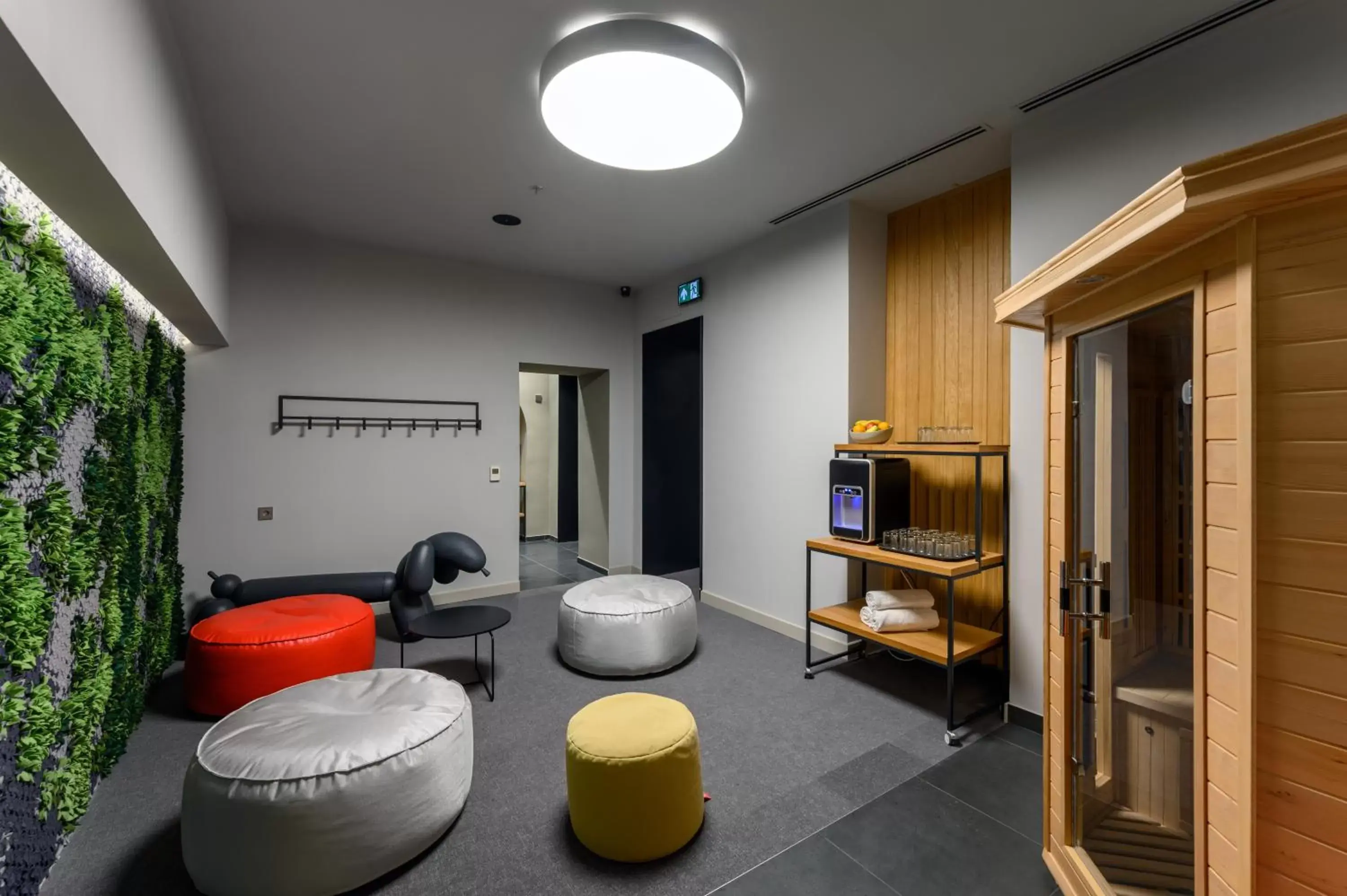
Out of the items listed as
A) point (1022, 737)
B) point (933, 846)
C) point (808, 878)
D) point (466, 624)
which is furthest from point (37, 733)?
point (1022, 737)

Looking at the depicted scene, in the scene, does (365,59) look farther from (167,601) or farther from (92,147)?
(167,601)

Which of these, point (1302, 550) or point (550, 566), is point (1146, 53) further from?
point (550, 566)

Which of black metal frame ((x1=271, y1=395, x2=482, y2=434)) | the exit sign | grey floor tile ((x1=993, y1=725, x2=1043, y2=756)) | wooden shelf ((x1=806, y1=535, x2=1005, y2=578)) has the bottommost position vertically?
grey floor tile ((x1=993, y1=725, x2=1043, y2=756))

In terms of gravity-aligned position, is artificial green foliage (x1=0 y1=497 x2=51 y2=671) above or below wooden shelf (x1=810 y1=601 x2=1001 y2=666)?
above

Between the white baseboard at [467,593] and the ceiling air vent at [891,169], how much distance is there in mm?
3707

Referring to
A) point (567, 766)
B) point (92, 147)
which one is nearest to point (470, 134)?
point (92, 147)

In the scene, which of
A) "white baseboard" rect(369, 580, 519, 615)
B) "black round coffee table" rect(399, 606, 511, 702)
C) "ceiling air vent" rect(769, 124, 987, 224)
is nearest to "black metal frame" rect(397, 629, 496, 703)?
"black round coffee table" rect(399, 606, 511, 702)

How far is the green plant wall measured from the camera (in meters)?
1.53

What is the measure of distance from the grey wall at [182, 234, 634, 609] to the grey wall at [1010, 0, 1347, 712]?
377 cm

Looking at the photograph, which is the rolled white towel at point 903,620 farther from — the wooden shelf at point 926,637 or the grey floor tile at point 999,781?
the grey floor tile at point 999,781

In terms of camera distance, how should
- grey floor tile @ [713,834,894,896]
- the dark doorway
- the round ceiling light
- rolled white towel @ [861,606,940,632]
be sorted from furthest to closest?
the dark doorway < rolled white towel @ [861,606,940,632] < the round ceiling light < grey floor tile @ [713,834,894,896]

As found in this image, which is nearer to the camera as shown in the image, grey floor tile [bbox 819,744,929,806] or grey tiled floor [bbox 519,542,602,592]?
grey floor tile [bbox 819,744,929,806]

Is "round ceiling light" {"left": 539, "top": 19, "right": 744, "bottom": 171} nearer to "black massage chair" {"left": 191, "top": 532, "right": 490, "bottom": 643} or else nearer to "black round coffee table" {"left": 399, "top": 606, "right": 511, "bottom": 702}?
"black round coffee table" {"left": 399, "top": 606, "right": 511, "bottom": 702}

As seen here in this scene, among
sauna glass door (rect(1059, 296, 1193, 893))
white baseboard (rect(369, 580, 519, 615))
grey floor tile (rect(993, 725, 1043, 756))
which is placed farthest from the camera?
white baseboard (rect(369, 580, 519, 615))
